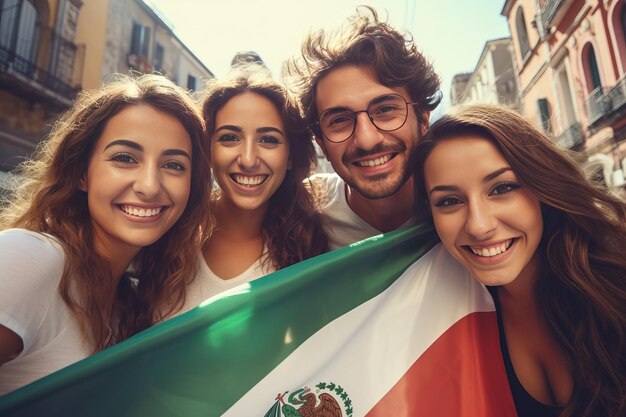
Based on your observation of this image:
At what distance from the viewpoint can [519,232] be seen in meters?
1.66

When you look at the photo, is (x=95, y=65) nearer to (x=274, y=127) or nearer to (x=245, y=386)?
(x=274, y=127)

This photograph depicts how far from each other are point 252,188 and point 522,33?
65.3 feet

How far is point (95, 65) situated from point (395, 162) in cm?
1362

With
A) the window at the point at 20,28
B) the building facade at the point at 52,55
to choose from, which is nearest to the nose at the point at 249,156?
the building facade at the point at 52,55

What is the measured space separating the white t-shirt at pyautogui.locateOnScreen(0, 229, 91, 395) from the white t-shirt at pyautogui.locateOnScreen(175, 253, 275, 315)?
2.05ft

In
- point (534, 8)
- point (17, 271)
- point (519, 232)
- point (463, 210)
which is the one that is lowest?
point (17, 271)

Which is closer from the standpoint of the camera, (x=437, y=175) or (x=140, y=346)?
(x=140, y=346)

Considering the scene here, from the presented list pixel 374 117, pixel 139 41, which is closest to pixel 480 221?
pixel 374 117

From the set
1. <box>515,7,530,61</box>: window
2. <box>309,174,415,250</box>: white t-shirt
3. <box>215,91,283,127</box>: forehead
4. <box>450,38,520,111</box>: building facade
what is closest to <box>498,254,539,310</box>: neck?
<box>309,174,415,250</box>: white t-shirt

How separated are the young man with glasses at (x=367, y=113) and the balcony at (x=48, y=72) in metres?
10.2

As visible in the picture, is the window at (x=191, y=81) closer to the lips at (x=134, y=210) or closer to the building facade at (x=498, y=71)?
the building facade at (x=498, y=71)

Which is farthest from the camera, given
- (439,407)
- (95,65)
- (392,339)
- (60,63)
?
(95,65)

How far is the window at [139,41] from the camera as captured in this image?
14.7 m

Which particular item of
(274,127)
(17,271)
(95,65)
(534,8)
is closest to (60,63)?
(95,65)
